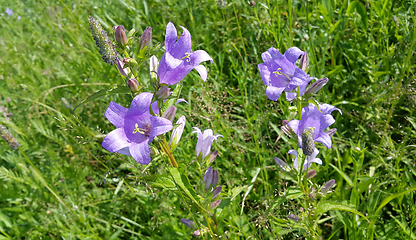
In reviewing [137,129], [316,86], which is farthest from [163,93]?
[316,86]

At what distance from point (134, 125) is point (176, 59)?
0.46m

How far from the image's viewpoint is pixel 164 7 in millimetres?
4203

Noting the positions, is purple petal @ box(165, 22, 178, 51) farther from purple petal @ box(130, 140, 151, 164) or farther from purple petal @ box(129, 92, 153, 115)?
purple petal @ box(130, 140, 151, 164)

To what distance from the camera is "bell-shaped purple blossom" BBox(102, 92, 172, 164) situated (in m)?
1.41

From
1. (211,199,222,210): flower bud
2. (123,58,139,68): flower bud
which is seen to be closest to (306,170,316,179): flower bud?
(211,199,222,210): flower bud

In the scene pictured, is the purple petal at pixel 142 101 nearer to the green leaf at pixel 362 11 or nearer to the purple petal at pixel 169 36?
the purple petal at pixel 169 36

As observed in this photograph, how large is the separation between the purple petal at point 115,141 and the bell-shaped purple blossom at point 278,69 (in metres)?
0.89

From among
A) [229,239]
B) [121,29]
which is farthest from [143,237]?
[121,29]

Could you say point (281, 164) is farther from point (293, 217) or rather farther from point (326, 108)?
point (326, 108)

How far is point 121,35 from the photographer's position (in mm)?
1505

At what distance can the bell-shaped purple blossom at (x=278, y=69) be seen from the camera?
1.75 m

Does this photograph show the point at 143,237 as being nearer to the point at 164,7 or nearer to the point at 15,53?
the point at 164,7

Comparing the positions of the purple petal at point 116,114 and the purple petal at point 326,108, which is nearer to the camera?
the purple petal at point 116,114

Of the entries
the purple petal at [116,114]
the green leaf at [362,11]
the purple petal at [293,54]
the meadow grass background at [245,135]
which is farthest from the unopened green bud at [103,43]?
the green leaf at [362,11]
